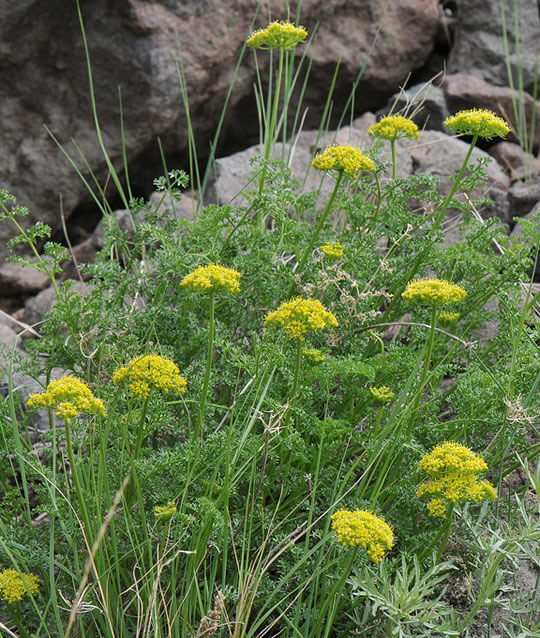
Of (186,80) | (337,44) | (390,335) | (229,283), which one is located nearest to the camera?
(229,283)

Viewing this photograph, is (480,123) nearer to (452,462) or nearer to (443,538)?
(452,462)

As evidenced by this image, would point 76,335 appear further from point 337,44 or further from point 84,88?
point 337,44

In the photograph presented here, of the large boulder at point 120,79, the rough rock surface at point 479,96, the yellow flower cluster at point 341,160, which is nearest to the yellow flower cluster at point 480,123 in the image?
the yellow flower cluster at point 341,160

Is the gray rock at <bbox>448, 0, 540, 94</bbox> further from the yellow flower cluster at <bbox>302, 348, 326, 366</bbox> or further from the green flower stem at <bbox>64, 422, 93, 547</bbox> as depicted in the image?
the green flower stem at <bbox>64, 422, 93, 547</bbox>

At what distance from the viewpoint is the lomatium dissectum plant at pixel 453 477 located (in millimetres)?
2043

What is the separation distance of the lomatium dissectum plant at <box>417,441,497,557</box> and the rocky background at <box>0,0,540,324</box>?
2.86 meters

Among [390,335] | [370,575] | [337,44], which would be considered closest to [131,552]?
[370,575]

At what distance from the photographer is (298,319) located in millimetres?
2131

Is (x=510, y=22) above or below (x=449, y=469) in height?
above

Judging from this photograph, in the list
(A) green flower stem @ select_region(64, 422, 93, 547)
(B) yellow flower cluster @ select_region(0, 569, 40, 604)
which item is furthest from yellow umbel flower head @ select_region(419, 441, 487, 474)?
(B) yellow flower cluster @ select_region(0, 569, 40, 604)

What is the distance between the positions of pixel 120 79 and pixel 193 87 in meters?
0.48

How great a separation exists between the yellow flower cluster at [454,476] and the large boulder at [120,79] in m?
3.71

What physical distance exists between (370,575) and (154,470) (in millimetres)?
679

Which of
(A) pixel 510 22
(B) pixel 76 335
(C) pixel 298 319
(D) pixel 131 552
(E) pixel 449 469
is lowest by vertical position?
(D) pixel 131 552
